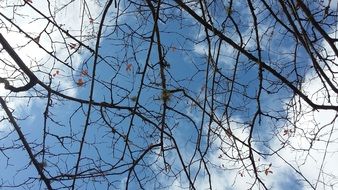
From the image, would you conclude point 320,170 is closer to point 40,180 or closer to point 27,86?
point 40,180

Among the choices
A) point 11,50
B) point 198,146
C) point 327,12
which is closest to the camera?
point 198,146

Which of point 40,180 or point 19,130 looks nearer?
point 40,180

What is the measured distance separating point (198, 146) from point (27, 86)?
1550mm

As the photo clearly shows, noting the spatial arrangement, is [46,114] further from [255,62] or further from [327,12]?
[327,12]

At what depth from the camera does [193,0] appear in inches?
142

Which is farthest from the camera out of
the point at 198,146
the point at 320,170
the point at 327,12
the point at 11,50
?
the point at 11,50

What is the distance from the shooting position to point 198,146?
10.9 feet

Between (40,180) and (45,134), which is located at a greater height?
(45,134)

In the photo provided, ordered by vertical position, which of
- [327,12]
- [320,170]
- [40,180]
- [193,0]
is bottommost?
[320,170]

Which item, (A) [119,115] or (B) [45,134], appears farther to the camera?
(B) [45,134]

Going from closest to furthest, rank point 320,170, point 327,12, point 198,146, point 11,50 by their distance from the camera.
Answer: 1. point 320,170
2. point 198,146
3. point 327,12
4. point 11,50

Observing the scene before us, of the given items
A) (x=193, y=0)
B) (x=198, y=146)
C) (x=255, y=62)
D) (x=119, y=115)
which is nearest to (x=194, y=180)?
(x=198, y=146)

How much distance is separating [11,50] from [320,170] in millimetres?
2439

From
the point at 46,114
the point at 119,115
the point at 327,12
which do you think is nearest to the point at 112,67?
the point at 119,115
